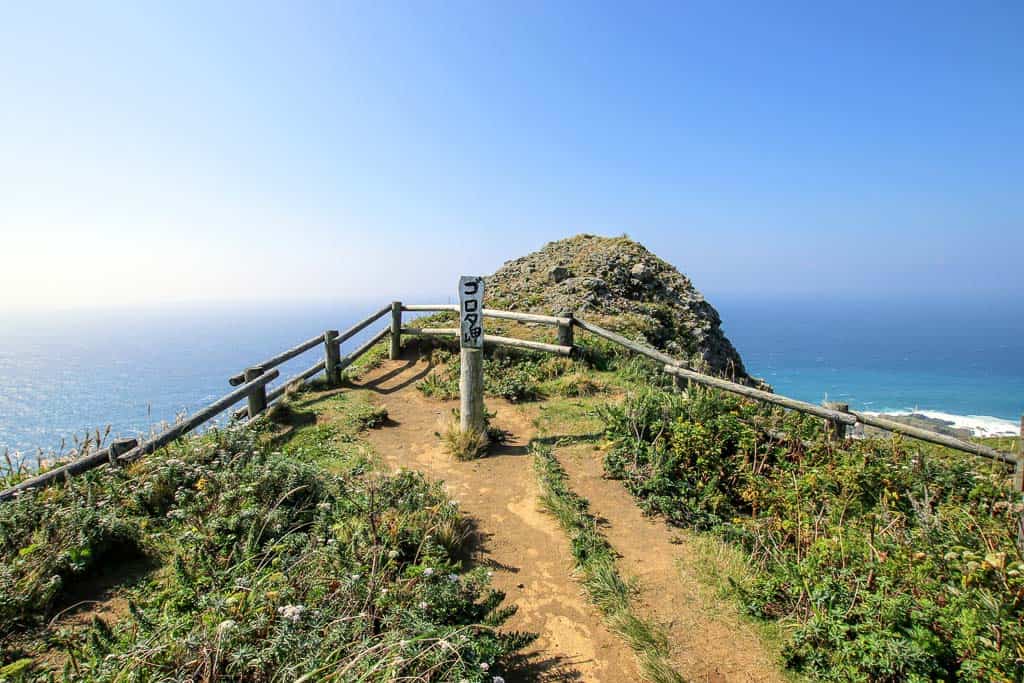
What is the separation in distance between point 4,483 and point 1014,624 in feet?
30.4

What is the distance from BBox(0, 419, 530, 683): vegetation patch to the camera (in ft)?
7.90

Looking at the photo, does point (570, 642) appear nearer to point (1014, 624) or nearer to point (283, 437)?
point (1014, 624)

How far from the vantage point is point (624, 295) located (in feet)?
56.7

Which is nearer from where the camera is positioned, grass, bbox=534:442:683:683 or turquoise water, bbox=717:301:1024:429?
grass, bbox=534:442:683:683

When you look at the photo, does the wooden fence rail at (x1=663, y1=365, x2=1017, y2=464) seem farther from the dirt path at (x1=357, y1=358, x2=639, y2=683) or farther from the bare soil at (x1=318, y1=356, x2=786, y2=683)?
the dirt path at (x1=357, y1=358, x2=639, y2=683)

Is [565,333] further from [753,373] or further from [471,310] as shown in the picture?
[753,373]

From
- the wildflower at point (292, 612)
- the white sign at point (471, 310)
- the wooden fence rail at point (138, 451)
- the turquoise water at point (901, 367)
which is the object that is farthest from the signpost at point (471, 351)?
the turquoise water at point (901, 367)

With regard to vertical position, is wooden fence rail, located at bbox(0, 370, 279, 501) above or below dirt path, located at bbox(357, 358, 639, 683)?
above

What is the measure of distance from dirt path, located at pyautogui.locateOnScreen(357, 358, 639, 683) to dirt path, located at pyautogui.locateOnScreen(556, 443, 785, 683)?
0.52 m

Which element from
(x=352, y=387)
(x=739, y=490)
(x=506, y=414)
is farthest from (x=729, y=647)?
(x=352, y=387)

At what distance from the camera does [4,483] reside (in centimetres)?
528

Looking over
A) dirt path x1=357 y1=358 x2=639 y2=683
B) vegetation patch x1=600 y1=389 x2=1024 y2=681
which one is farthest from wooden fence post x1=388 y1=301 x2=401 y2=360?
vegetation patch x1=600 y1=389 x2=1024 y2=681

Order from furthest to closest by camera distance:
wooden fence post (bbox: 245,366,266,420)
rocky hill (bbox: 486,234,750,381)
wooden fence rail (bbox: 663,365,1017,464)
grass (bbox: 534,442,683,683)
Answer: rocky hill (bbox: 486,234,750,381) < wooden fence post (bbox: 245,366,266,420) < wooden fence rail (bbox: 663,365,1017,464) < grass (bbox: 534,442,683,683)

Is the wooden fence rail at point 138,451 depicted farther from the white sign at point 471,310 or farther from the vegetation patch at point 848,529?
the vegetation patch at point 848,529
